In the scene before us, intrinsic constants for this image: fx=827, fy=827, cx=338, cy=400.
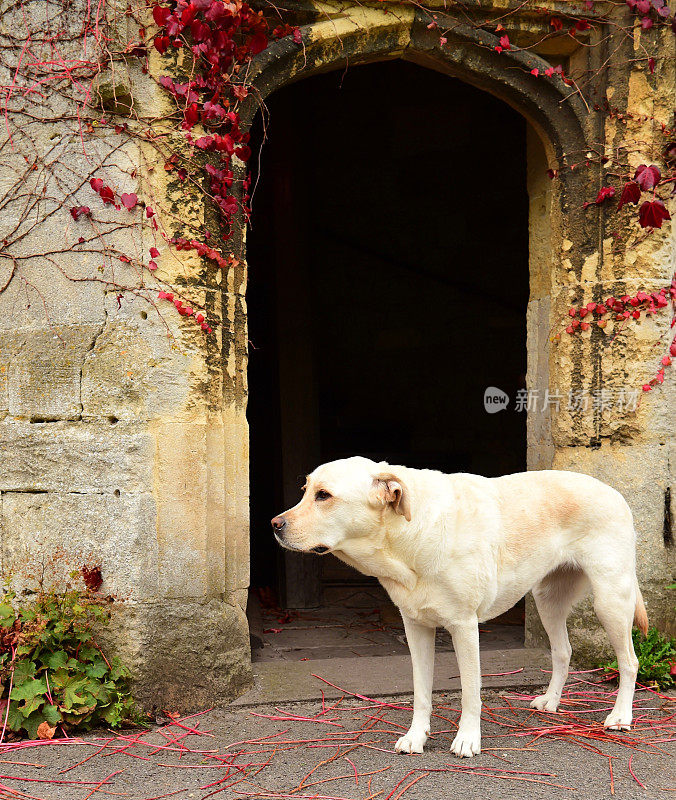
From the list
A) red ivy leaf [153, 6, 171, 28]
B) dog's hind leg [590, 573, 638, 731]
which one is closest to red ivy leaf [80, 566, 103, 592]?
dog's hind leg [590, 573, 638, 731]

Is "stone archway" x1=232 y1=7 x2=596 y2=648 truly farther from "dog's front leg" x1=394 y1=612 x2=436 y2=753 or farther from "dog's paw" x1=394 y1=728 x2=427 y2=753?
"dog's paw" x1=394 y1=728 x2=427 y2=753

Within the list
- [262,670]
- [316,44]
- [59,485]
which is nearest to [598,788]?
[262,670]

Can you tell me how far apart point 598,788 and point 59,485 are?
8.97 ft

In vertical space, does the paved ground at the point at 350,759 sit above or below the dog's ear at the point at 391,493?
below

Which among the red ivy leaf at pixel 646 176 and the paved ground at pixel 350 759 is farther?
the red ivy leaf at pixel 646 176

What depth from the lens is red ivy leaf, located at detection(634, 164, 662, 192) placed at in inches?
181

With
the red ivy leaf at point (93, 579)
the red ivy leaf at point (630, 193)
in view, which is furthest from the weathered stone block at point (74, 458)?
the red ivy leaf at point (630, 193)

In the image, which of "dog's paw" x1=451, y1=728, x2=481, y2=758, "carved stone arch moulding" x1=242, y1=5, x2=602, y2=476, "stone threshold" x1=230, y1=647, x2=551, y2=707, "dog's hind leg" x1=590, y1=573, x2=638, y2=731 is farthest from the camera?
"carved stone arch moulding" x1=242, y1=5, x2=602, y2=476

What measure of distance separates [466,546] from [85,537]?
186cm

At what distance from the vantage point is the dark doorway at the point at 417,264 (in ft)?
28.3

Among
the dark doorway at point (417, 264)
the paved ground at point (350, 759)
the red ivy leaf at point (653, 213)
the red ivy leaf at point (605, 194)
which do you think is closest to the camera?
the paved ground at point (350, 759)

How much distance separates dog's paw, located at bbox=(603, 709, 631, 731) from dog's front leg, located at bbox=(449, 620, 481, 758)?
72 centimetres

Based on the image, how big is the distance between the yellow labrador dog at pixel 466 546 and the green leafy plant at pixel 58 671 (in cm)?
128

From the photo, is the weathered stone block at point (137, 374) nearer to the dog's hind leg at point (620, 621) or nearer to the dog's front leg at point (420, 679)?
the dog's front leg at point (420, 679)
